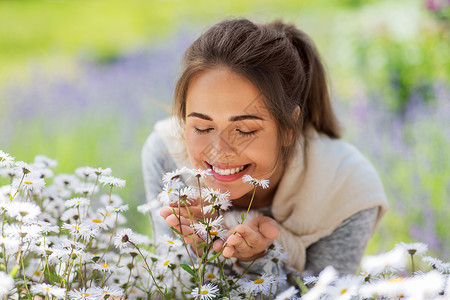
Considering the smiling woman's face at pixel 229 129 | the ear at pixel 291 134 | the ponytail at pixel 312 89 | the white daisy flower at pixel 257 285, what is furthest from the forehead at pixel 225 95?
the white daisy flower at pixel 257 285

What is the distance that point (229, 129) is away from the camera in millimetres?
1227

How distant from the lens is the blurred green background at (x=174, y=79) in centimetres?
228

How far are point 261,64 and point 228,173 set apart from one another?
281 mm

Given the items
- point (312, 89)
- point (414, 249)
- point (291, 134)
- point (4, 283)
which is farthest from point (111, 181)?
point (312, 89)

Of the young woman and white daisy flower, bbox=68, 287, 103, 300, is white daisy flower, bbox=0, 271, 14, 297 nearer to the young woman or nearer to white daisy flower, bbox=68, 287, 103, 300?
white daisy flower, bbox=68, 287, 103, 300

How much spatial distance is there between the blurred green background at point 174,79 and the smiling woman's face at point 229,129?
374 millimetres

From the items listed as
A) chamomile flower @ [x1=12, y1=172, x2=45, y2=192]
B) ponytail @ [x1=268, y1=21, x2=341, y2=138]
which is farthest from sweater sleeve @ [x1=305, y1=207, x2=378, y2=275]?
chamomile flower @ [x1=12, y1=172, x2=45, y2=192]

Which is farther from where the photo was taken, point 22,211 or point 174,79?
point 174,79

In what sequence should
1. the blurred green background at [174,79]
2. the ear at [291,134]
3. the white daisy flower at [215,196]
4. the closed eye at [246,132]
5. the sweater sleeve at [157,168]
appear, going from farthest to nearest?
the blurred green background at [174,79] → the sweater sleeve at [157,168] → the ear at [291,134] → the closed eye at [246,132] → the white daisy flower at [215,196]

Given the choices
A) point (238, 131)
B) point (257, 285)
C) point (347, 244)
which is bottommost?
point (347, 244)

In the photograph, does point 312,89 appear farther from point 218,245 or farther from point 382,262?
point 382,262

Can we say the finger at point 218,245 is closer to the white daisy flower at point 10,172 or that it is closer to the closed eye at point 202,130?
the closed eye at point 202,130

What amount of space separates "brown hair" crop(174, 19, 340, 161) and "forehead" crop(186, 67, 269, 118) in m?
0.02

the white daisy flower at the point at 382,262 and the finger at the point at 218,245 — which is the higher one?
the finger at the point at 218,245
